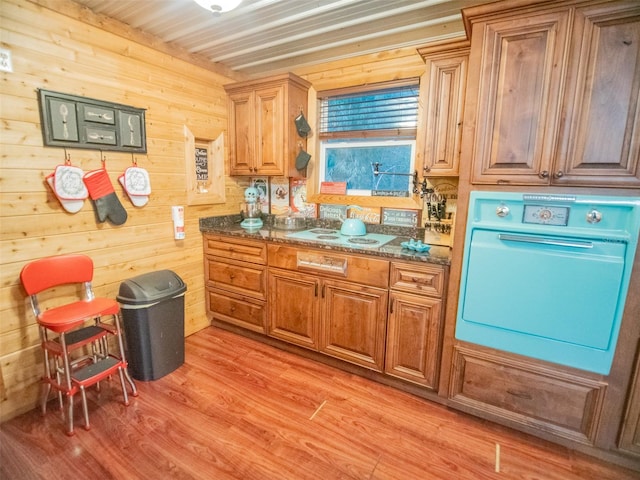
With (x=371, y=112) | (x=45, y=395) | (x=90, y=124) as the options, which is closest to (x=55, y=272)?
(x=45, y=395)

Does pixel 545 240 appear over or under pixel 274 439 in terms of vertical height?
over

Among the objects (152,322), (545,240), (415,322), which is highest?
(545,240)

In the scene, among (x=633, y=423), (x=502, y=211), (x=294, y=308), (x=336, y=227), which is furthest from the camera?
(x=336, y=227)

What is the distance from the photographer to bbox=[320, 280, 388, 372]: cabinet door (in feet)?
7.16

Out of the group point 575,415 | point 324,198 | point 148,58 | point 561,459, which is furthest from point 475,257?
point 148,58

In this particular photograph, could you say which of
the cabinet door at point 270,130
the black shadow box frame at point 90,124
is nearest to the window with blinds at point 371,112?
the cabinet door at point 270,130

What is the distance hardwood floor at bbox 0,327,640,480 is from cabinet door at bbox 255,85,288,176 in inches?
71.8

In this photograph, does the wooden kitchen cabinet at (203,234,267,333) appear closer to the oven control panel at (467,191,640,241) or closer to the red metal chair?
the red metal chair

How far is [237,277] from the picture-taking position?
2.82m

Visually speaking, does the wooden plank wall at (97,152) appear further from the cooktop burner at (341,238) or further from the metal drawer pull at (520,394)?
the metal drawer pull at (520,394)

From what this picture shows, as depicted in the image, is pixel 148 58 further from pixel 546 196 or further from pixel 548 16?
pixel 546 196

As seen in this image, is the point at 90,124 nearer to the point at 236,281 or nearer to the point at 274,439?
the point at 236,281

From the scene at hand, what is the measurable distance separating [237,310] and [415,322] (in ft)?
5.29

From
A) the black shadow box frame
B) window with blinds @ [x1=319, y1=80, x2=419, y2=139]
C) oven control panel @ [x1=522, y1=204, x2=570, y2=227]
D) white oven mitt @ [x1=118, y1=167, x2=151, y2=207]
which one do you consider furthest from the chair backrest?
oven control panel @ [x1=522, y1=204, x2=570, y2=227]
